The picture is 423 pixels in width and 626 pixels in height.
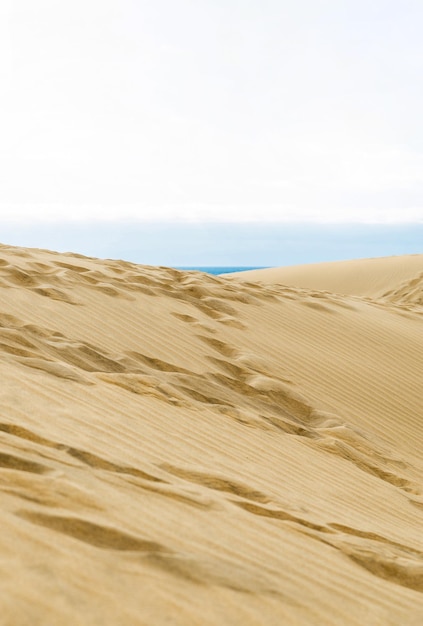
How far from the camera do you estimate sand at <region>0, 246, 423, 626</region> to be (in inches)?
89.7

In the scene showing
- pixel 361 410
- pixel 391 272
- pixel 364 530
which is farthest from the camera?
pixel 391 272

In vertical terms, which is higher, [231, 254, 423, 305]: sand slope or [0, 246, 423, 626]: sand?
[231, 254, 423, 305]: sand slope

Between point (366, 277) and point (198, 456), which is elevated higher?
point (366, 277)

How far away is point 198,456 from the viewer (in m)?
4.09

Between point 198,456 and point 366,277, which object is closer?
point 198,456

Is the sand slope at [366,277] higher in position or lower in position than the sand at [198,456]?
higher

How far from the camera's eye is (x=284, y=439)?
533 centimetres

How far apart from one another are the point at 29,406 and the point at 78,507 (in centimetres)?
137

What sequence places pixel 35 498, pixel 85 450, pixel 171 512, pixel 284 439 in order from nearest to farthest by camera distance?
1. pixel 35 498
2. pixel 171 512
3. pixel 85 450
4. pixel 284 439

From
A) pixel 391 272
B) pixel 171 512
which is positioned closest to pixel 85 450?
pixel 171 512

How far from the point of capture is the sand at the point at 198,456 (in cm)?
228

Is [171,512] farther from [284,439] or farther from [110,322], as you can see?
[110,322]

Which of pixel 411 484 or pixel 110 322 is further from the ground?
pixel 110 322

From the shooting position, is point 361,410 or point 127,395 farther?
point 361,410
